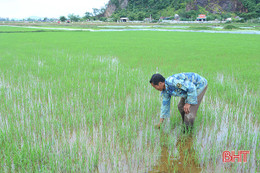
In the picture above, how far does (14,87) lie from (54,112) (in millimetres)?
1631

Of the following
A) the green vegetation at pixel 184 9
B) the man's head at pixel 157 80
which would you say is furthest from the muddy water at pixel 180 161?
the green vegetation at pixel 184 9

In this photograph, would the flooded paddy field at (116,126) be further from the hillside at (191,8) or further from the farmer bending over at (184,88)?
the hillside at (191,8)

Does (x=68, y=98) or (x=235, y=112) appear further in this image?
(x=68, y=98)

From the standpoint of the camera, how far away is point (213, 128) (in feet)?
8.16

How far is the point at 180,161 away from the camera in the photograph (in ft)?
6.29

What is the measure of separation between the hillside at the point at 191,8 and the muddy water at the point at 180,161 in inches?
1507

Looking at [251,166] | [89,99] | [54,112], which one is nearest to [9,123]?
[54,112]

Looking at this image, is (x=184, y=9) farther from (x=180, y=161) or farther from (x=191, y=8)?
(x=180, y=161)

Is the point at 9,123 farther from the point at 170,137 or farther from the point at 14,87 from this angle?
the point at 170,137

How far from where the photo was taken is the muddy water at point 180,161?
5.93 feet

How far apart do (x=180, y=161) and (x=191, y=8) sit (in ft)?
169

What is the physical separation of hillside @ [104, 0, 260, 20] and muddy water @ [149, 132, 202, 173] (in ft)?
126

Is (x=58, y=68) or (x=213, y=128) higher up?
(x=58, y=68)

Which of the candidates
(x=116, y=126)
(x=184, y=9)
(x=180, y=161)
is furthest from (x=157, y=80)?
(x=184, y=9)
